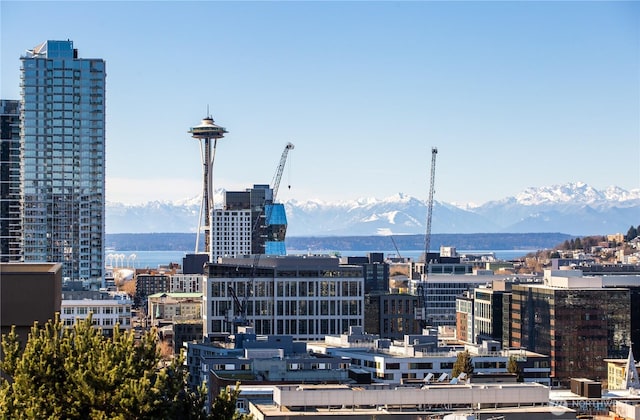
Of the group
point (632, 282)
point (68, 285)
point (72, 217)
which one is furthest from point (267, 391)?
point (72, 217)

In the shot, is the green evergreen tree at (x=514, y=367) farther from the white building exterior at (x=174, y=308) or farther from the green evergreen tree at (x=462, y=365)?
the white building exterior at (x=174, y=308)

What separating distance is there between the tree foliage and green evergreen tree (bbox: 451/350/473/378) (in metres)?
44.1

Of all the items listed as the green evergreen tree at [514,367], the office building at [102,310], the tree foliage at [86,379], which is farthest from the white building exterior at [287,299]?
the tree foliage at [86,379]

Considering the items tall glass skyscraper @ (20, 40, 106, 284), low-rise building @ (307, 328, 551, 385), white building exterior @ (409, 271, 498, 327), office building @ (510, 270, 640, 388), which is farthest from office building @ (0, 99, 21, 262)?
low-rise building @ (307, 328, 551, 385)

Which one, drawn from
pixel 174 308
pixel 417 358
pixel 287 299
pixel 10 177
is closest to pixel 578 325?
pixel 287 299

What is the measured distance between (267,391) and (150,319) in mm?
98955

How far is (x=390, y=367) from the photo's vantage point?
7106 centimetres

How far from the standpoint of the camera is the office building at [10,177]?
145000 mm

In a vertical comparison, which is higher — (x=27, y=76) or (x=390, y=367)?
(x=27, y=76)

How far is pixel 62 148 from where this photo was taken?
477 feet

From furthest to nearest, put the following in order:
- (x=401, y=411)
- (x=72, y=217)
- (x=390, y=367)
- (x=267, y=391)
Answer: (x=72, y=217) → (x=390, y=367) → (x=267, y=391) → (x=401, y=411)

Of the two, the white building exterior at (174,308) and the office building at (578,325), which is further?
the white building exterior at (174,308)

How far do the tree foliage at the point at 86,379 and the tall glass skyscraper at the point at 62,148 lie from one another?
119372 millimetres

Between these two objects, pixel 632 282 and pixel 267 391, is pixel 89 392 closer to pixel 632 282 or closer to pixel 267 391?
pixel 267 391
